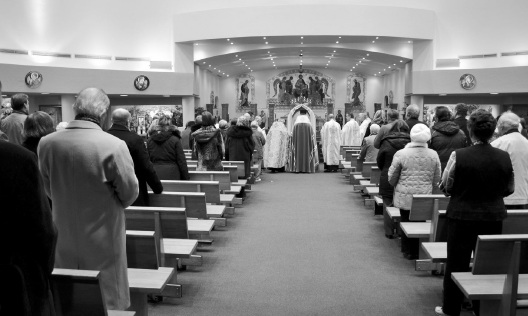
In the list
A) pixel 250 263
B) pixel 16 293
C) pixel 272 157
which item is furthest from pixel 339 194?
pixel 16 293

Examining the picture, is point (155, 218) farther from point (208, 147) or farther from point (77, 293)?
point (208, 147)

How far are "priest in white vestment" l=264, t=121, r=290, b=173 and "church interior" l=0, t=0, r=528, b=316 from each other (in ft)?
2.14

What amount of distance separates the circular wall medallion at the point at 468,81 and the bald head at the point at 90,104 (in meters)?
16.3

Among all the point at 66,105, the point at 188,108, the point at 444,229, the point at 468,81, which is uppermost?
the point at 468,81

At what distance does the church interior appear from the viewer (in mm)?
5035

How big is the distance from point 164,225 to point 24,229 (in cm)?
273

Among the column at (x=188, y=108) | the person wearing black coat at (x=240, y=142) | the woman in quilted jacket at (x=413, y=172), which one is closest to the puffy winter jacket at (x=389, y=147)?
the woman in quilted jacket at (x=413, y=172)

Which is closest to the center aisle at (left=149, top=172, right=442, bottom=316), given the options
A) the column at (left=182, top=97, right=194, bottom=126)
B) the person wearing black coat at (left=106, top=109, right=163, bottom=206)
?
the person wearing black coat at (left=106, top=109, right=163, bottom=206)

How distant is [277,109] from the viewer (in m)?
27.5

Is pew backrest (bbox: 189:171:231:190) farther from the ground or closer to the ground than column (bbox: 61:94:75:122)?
closer to the ground

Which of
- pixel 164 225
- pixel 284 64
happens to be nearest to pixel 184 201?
pixel 164 225

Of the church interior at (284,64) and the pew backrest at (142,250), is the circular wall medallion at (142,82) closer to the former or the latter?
the church interior at (284,64)

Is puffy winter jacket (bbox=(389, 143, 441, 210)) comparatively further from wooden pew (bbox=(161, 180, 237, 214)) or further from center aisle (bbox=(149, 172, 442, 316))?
wooden pew (bbox=(161, 180, 237, 214))

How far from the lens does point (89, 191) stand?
2662mm
